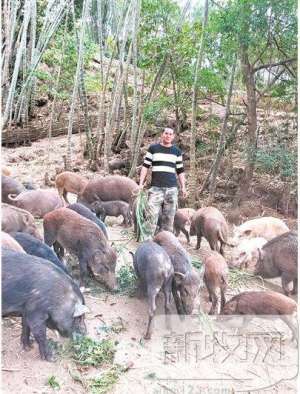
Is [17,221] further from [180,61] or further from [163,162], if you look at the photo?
[180,61]

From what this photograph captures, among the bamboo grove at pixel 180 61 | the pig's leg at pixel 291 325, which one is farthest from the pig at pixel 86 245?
the bamboo grove at pixel 180 61

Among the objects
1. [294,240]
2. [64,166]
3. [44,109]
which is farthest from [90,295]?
[44,109]

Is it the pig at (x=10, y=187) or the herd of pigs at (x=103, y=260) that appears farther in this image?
the pig at (x=10, y=187)

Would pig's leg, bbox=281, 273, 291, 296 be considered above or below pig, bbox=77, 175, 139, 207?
below

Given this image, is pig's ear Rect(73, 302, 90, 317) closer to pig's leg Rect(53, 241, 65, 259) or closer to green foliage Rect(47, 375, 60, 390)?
green foliage Rect(47, 375, 60, 390)

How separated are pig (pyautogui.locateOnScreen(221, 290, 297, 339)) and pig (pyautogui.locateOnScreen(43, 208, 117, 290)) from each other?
112cm

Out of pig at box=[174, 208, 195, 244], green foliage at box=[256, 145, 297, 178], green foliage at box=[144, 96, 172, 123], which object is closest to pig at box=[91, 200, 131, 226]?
pig at box=[174, 208, 195, 244]

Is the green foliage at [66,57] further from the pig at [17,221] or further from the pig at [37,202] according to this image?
the pig at [17,221]

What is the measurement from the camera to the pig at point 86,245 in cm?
459

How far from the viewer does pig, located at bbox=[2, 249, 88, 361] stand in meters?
3.39

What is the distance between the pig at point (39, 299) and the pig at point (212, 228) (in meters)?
2.97

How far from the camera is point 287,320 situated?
13.6ft

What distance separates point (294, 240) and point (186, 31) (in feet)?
21.0

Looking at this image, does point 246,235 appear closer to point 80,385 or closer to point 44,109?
point 80,385
